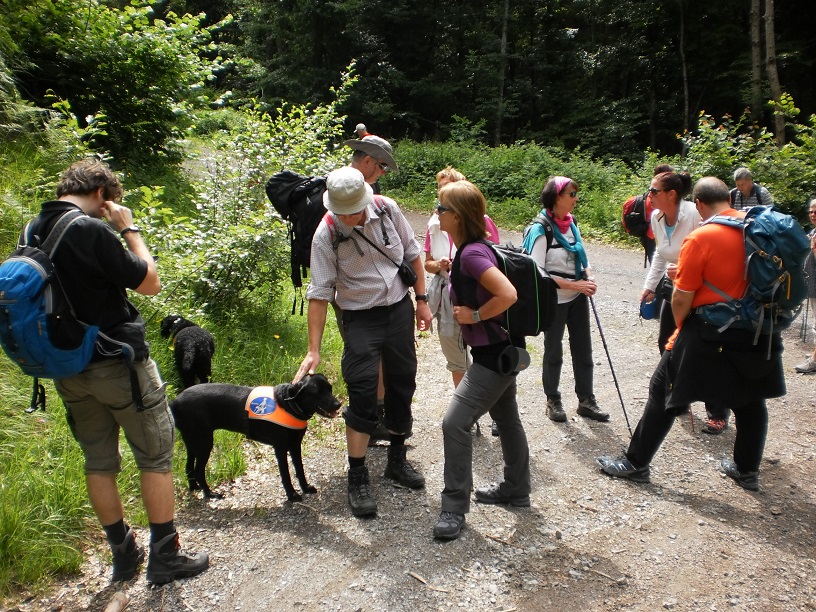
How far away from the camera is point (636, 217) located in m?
6.14

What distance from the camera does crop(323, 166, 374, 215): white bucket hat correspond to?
348cm

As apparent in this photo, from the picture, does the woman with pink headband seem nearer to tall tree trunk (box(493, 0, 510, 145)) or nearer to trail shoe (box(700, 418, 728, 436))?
trail shoe (box(700, 418, 728, 436))

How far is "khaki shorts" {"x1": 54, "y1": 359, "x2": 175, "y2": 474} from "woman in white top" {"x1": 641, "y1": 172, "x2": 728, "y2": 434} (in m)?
3.62

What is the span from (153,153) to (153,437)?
25.5 feet

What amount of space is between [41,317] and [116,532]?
122 centimetres

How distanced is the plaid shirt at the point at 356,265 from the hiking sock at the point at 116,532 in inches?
62.4

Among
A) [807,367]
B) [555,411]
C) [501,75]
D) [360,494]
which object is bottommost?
[807,367]

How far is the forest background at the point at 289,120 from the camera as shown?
5.34 meters

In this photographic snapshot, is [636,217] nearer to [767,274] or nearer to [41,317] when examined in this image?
[767,274]

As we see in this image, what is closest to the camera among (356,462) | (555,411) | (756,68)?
(356,462)

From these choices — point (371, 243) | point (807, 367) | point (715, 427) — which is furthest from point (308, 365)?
point (807, 367)

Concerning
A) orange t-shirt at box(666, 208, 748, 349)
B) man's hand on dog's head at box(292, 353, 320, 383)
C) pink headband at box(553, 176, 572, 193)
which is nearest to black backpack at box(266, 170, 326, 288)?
man's hand on dog's head at box(292, 353, 320, 383)

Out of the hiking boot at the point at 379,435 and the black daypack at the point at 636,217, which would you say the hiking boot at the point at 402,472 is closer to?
the hiking boot at the point at 379,435

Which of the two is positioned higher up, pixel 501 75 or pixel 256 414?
pixel 501 75
